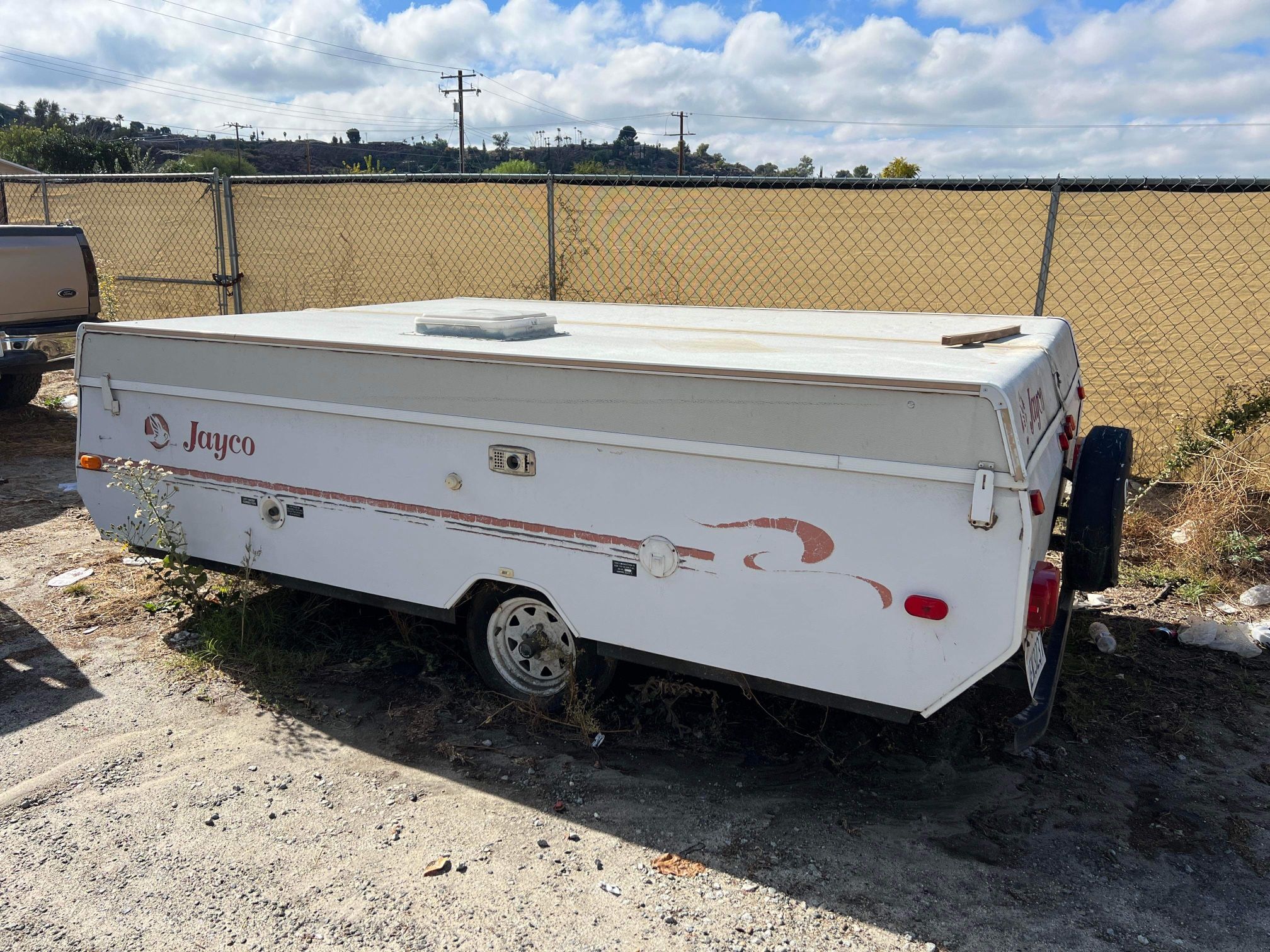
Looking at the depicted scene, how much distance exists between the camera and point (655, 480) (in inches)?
138

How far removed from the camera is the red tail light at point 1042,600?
3.10 m

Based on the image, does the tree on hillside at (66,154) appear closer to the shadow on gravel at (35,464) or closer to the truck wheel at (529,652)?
the shadow on gravel at (35,464)

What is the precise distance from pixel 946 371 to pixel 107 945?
3.25 metres

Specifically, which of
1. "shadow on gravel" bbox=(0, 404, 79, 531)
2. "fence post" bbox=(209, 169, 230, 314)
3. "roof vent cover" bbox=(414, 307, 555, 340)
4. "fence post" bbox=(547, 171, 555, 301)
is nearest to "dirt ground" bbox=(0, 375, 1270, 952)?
"roof vent cover" bbox=(414, 307, 555, 340)

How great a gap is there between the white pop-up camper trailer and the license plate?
0.03 meters

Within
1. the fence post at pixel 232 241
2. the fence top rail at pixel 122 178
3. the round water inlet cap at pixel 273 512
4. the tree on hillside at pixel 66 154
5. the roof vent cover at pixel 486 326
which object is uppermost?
the tree on hillside at pixel 66 154

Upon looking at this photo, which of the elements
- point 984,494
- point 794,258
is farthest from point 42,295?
point 794,258

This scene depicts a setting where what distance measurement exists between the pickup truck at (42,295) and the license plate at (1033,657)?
8276mm

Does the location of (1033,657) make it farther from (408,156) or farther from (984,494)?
→ (408,156)

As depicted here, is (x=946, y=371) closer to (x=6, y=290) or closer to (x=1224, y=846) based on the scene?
(x=1224, y=846)

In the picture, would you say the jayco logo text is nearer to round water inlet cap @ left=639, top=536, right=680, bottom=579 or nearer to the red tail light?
round water inlet cap @ left=639, top=536, right=680, bottom=579

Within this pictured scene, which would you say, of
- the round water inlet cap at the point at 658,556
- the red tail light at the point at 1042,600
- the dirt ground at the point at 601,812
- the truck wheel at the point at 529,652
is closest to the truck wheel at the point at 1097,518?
the dirt ground at the point at 601,812

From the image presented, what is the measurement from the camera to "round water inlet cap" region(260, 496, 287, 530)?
14.7 feet

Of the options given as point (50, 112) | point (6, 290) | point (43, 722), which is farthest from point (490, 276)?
point (50, 112)
